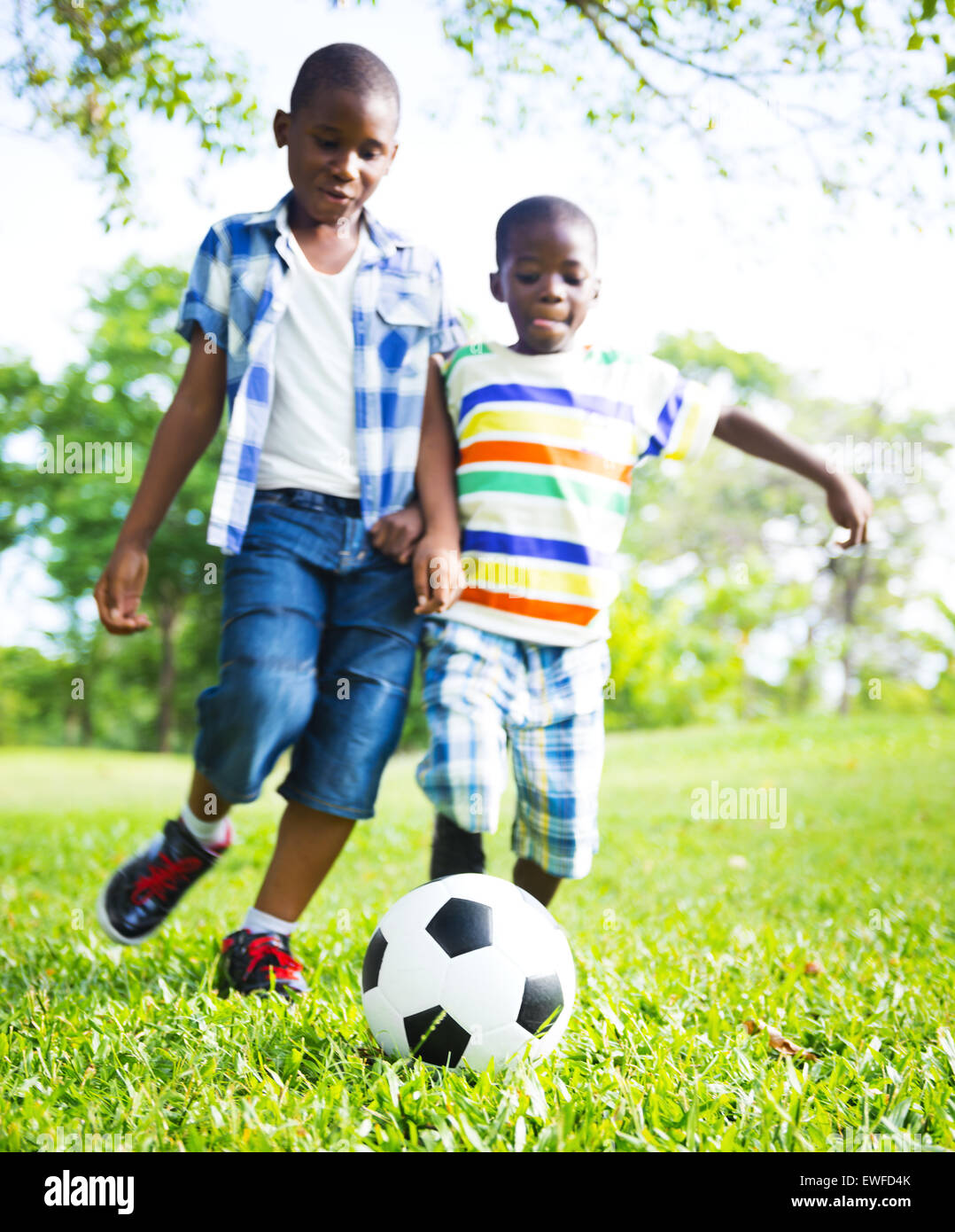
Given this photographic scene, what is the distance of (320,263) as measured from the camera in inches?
108

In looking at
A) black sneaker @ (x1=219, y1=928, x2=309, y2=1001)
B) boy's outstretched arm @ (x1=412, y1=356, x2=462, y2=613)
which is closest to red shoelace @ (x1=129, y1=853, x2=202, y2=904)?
black sneaker @ (x1=219, y1=928, x2=309, y2=1001)

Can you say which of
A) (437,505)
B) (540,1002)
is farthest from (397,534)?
(540,1002)

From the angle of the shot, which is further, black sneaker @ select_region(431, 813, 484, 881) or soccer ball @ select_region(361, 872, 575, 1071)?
black sneaker @ select_region(431, 813, 484, 881)

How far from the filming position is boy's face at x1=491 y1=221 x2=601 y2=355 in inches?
108

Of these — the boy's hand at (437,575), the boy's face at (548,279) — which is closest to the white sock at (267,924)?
the boy's hand at (437,575)

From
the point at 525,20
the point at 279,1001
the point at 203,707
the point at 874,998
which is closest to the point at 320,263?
the point at 203,707

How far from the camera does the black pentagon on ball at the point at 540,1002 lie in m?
1.92

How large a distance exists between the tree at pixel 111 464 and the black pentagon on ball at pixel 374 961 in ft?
58.5

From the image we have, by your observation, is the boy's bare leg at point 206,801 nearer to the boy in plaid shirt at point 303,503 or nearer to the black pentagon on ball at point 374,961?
the boy in plaid shirt at point 303,503

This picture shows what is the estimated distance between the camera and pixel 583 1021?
222 cm

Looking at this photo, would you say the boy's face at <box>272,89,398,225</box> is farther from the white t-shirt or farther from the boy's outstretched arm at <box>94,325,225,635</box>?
the boy's outstretched arm at <box>94,325,225,635</box>

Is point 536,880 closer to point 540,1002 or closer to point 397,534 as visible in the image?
point 540,1002

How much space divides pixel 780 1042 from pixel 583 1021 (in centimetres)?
44

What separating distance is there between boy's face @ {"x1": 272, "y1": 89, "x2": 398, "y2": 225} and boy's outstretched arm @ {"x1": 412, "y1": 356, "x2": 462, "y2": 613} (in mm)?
515
